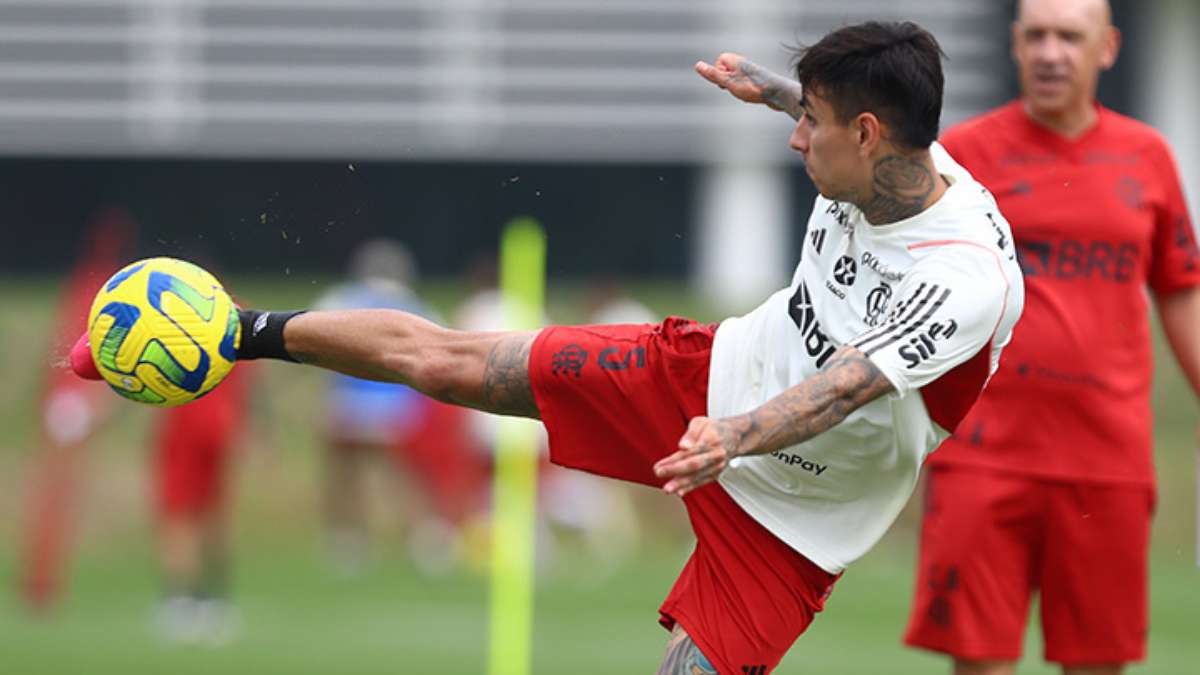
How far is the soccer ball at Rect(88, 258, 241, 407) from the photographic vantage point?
5.35 metres

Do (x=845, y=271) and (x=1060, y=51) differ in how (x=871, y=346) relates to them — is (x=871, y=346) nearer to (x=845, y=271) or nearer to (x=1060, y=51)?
(x=845, y=271)

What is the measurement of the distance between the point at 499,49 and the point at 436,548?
8.49 m

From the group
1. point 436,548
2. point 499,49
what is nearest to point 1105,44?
point 436,548

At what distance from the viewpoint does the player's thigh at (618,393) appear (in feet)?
18.3

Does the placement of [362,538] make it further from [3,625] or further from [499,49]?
[499,49]

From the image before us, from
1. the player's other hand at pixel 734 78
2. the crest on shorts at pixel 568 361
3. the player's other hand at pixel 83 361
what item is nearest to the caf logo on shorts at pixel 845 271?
the player's other hand at pixel 734 78

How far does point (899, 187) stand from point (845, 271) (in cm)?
29

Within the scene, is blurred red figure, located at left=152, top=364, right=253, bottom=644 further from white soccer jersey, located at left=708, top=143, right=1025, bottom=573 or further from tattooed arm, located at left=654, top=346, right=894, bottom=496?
tattooed arm, located at left=654, top=346, right=894, bottom=496

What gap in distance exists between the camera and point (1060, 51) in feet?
21.2

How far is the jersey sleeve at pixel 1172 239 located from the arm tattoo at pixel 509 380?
236 centimetres

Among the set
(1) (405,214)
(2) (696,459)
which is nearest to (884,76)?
(2) (696,459)

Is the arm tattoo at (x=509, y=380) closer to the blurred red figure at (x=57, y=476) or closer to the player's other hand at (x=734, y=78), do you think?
the player's other hand at (x=734, y=78)

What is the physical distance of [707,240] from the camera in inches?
922

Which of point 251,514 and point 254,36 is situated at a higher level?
point 254,36
